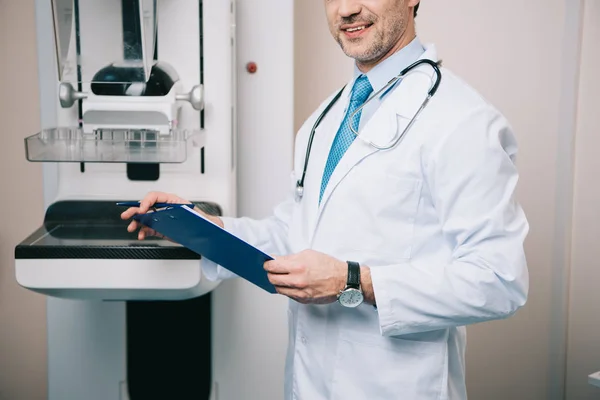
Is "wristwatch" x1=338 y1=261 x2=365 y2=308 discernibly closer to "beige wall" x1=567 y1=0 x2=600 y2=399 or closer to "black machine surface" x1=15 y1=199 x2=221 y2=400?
"black machine surface" x1=15 y1=199 x2=221 y2=400

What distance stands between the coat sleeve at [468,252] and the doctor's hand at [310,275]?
0.21 ft

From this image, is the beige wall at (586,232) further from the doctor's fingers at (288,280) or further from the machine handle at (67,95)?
the machine handle at (67,95)

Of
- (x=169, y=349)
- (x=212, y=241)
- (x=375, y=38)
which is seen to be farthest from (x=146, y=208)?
(x=169, y=349)

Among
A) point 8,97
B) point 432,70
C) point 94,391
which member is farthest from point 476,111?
point 8,97

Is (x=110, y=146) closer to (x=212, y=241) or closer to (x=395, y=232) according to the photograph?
(x=212, y=241)

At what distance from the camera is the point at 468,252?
1.16 m

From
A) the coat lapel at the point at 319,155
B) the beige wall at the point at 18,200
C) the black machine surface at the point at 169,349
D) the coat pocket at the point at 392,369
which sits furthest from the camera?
the beige wall at the point at 18,200

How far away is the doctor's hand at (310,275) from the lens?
1143 millimetres

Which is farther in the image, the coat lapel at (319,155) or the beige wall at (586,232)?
the beige wall at (586,232)

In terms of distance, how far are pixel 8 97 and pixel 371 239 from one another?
131 centimetres

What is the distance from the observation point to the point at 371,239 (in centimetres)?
125

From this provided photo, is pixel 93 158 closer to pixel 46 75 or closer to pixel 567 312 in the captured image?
pixel 46 75

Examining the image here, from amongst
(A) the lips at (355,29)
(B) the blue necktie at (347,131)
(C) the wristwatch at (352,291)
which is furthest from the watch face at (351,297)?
(A) the lips at (355,29)

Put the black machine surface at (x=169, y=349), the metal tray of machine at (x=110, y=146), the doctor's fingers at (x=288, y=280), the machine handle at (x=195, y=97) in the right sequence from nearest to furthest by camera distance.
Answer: the doctor's fingers at (x=288, y=280), the metal tray of machine at (x=110, y=146), the machine handle at (x=195, y=97), the black machine surface at (x=169, y=349)
